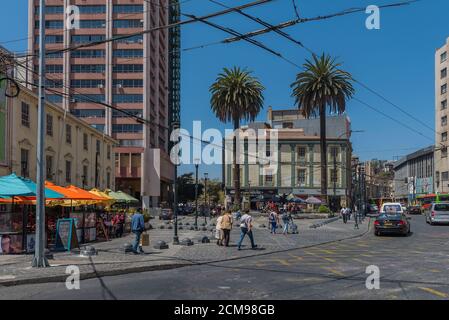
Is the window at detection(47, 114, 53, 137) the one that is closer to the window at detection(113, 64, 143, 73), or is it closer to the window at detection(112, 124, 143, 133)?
the window at detection(112, 124, 143, 133)

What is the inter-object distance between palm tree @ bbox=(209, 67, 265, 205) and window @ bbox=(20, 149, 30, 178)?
109 ft

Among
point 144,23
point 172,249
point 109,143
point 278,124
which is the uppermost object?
point 144,23

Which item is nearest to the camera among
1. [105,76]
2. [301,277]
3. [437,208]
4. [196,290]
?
[196,290]

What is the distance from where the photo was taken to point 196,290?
11.1 meters

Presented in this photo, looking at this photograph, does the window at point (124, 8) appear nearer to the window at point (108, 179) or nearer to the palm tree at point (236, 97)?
the palm tree at point (236, 97)

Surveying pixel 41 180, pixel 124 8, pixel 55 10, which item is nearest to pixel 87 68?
pixel 55 10

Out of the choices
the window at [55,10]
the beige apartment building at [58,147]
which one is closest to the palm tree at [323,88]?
the beige apartment building at [58,147]

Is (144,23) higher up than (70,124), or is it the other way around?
(144,23)

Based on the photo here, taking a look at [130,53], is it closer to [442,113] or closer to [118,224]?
[442,113]

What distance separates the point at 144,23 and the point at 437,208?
5441 centimetres

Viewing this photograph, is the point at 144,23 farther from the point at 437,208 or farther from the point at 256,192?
the point at 437,208

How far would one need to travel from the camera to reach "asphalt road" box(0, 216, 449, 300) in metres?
10.5
